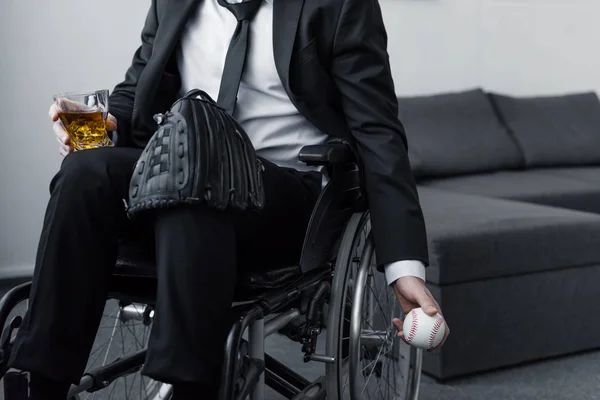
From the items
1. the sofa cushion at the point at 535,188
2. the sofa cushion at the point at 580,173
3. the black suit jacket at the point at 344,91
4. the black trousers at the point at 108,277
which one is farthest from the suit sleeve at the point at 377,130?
the sofa cushion at the point at 580,173

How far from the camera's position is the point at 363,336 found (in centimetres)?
169

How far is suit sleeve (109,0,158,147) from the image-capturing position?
158 centimetres

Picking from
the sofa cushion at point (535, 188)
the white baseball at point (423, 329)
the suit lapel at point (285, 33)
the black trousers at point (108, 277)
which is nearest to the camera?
the black trousers at point (108, 277)

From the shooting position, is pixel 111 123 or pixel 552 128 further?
pixel 552 128

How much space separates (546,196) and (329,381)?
182 centimetres

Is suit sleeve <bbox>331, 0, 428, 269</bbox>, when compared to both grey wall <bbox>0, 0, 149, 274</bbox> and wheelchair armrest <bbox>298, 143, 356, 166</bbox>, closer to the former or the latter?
wheelchair armrest <bbox>298, 143, 356, 166</bbox>

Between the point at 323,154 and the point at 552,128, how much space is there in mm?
2586

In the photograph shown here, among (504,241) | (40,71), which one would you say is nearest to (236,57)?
(504,241)

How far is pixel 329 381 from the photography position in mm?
1461

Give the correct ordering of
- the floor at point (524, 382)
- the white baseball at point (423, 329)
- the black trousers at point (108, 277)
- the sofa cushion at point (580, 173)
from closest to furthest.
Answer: the black trousers at point (108, 277)
the white baseball at point (423, 329)
the floor at point (524, 382)
the sofa cushion at point (580, 173)

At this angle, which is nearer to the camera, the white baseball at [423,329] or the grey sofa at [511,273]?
the white baseball at [423,329]

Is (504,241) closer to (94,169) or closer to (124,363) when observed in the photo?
(124,363)

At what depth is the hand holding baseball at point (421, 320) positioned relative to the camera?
1.40m

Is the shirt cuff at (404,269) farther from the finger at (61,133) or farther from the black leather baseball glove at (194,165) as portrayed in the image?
the finger at (61,133)
